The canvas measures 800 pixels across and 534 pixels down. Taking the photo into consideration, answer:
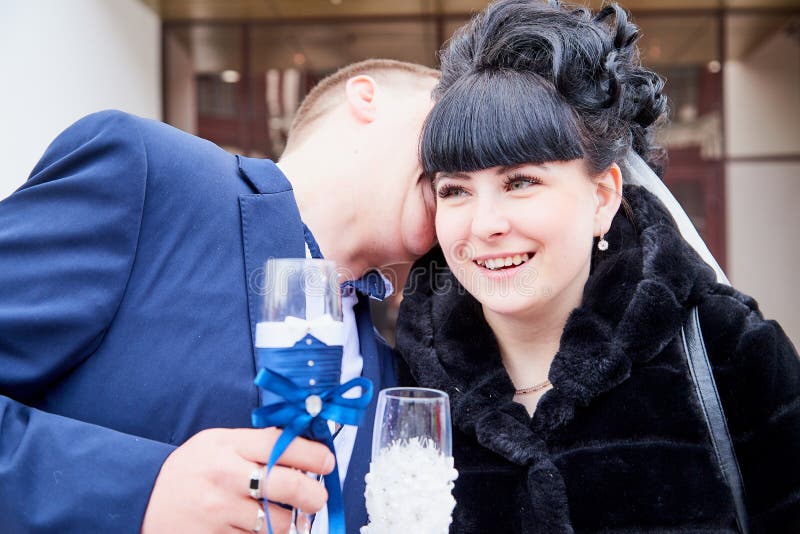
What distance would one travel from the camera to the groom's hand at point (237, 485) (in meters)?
1.33

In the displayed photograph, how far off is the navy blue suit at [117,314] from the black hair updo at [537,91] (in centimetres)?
51

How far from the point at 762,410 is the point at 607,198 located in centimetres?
65

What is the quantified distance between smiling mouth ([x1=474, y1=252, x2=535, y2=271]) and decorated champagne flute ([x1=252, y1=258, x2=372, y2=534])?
0.57 m

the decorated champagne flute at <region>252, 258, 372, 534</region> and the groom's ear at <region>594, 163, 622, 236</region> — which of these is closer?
the decorated champagne flute at <region>252, 258, 372, 534</region>

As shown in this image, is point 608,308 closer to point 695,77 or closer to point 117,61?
point 117,61

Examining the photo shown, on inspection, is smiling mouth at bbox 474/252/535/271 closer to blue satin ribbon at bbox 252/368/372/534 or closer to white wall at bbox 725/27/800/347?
blue satin ribbon at bbox 252/368/372/534

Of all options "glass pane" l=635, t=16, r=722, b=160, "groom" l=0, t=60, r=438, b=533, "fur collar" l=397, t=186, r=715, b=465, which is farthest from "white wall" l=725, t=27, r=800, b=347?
"groom" l=0, t=60, r=438, b=533

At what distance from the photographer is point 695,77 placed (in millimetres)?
7555

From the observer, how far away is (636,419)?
6.06 ft

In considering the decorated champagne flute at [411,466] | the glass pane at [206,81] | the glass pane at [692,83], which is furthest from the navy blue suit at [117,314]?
the glass pane at [692,83]

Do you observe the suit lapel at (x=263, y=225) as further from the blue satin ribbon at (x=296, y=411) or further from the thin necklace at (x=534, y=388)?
the thin necklace at (x=534, y=388)

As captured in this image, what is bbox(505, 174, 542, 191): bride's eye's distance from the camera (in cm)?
180

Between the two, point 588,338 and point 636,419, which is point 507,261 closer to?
point 588,338

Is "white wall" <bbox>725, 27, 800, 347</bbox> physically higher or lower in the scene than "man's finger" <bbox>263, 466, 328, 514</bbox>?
higher
